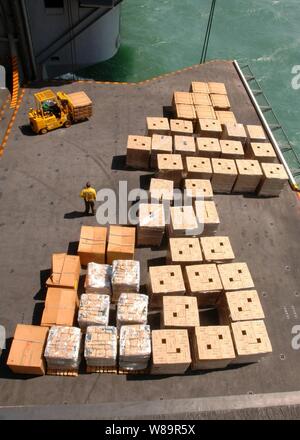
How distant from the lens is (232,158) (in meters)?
16.3

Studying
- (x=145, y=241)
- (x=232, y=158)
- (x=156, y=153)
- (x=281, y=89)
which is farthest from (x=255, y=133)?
(x=281, y=89)

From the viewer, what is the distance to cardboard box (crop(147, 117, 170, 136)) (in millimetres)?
→ 16797

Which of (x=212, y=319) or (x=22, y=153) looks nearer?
(x=212, y=319)

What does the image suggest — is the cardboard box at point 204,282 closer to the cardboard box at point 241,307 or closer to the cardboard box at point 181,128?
the cardboard box at point 241,307

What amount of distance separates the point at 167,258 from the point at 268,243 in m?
4.44

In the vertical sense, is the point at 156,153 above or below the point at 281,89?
above

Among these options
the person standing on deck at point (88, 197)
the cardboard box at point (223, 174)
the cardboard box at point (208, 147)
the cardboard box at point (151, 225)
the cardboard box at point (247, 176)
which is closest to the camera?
the cardboard box at point (151, 225)

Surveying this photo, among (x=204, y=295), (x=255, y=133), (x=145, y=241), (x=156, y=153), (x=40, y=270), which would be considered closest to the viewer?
(x=204, y=295)

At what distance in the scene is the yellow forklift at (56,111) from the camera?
17234mm

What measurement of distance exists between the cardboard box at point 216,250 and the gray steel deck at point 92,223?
1.51 meters

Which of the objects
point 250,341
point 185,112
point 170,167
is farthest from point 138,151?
point 250,341

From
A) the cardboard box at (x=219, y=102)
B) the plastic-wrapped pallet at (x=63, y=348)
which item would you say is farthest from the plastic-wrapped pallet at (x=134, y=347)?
the cardboard box at (x=219, y=102)
